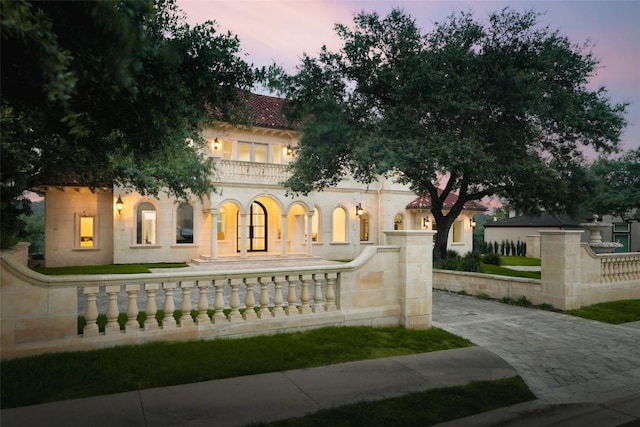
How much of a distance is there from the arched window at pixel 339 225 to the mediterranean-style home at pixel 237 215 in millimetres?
67

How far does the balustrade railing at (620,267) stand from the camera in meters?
11.0

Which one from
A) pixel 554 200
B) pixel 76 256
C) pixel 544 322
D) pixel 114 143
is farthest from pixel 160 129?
pixel 76 256

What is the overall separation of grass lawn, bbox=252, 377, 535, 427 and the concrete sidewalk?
0.53ft

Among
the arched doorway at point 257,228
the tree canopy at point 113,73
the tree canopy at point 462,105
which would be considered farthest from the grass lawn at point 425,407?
the arched doorway at point 257,228

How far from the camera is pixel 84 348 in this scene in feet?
17.5

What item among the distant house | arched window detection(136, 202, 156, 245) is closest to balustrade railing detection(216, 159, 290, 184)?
arched window detection(136, 202, 156, 245)

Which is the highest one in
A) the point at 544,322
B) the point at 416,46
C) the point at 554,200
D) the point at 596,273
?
the point at 416,46

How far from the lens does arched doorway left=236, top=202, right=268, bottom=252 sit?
78.6 ft

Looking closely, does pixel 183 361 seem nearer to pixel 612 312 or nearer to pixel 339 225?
pixel 612 312

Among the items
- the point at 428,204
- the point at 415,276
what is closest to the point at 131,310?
the point at 415,276

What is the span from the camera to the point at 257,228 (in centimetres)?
2423

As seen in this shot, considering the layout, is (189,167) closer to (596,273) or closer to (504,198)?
(504,198)

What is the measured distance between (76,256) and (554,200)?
68.7ft

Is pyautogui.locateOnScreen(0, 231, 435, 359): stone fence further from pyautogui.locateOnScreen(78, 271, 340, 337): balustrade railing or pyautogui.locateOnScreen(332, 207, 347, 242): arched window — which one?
pyautogui.locateOnScreen(332, 207, 347, 242): arched window
